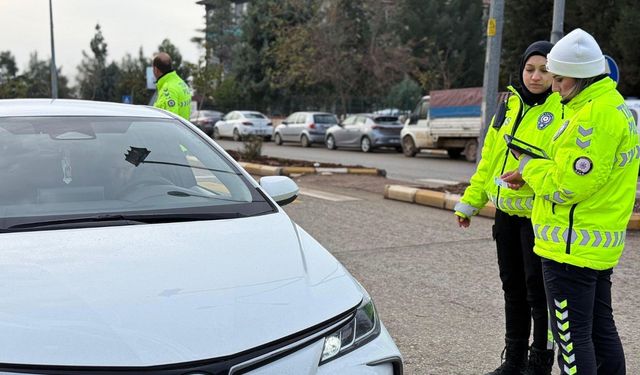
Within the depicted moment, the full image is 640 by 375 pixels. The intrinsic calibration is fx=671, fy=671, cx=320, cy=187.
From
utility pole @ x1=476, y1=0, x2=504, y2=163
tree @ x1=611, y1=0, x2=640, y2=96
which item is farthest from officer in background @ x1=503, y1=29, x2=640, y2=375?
tree @ x1=611, y1=0, x2=640, y2=96

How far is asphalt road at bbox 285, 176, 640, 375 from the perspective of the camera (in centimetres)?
415

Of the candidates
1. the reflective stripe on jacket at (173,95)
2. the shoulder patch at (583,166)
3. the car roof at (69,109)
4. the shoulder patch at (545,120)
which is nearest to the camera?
the shoulder patch at (583,166)

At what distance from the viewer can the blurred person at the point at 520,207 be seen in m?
3.41

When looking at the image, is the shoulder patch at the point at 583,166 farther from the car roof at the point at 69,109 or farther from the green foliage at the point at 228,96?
the green foliage at the point at 228,96

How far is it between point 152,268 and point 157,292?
0.18 meters

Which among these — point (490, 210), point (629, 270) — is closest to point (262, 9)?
point (490, 210)

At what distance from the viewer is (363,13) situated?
36.8m

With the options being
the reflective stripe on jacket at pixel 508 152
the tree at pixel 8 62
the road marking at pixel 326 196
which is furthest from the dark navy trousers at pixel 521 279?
the tree at pixel 8 62

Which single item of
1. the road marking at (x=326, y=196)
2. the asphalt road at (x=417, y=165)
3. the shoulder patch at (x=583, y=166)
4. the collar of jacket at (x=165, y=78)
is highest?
the collar of jacket at (x=165, y=78)

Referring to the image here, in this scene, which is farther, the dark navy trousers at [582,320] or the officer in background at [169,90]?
the officer in background at [169,90]

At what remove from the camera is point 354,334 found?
243cm

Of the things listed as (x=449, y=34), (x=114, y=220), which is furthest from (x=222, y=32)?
(x=114, y=220)

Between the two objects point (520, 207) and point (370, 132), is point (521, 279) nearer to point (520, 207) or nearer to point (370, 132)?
point (520, 207)

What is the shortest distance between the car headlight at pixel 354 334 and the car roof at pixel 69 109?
191cm
